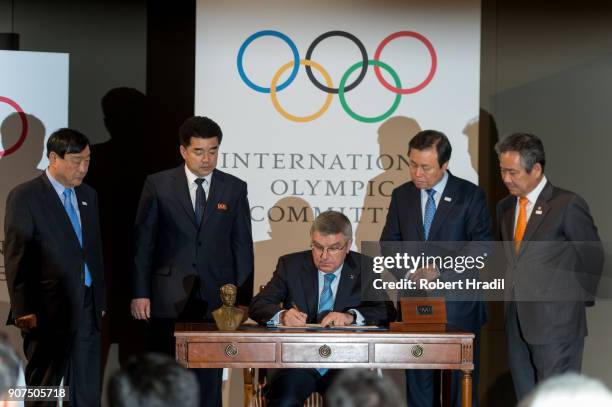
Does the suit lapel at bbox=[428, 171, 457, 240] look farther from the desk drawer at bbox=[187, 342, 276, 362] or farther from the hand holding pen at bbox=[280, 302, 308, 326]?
the desk drawer at bbox=[187, 342, 276, 362]

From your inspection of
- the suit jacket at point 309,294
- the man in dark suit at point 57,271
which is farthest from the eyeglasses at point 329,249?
the man in dark suit at point 57,271

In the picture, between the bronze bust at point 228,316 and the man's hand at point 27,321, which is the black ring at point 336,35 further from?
the man's hand at point 27,321

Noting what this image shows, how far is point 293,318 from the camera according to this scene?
471cm

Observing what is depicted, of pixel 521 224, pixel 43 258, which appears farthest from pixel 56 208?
pixel 521 224

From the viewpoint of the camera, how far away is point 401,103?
6.17m

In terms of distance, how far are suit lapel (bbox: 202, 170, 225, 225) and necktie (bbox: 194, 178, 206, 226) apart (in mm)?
24

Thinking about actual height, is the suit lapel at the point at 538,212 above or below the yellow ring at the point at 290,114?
below

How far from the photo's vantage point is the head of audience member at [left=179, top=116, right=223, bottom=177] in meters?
5.30

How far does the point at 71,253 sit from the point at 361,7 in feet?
7.81

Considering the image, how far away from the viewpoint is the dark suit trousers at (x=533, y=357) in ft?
16.3

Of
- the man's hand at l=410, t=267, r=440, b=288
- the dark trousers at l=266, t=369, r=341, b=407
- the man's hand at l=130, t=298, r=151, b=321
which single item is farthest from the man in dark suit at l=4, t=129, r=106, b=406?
the man's hand at l=410, t=267, r=440, b=288

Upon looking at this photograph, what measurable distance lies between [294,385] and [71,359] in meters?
1.27

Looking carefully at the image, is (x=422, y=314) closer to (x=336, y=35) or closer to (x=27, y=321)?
(x=27, y=321)

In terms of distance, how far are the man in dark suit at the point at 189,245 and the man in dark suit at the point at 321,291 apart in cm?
53
